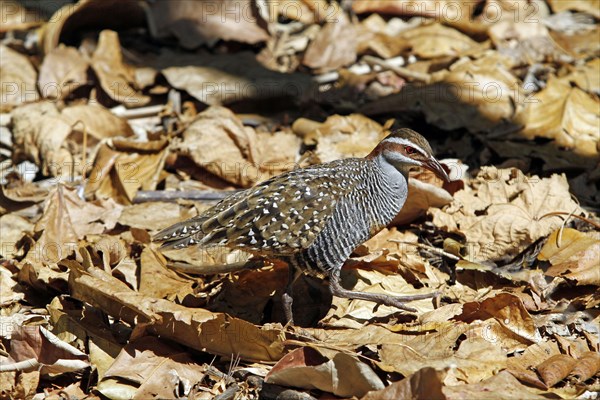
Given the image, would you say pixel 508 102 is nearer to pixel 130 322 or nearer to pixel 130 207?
pixel 130 207

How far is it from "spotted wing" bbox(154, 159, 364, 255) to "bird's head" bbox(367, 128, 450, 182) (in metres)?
0.28

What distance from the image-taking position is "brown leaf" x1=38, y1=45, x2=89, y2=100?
24.9 feet

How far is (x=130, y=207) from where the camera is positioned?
6176 millimetres

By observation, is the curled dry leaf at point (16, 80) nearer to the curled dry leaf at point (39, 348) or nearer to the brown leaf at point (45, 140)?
the brown leaf at point (45, 140)

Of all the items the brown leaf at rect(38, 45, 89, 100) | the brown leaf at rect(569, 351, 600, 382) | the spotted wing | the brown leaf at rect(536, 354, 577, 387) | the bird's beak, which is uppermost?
the bird's beak

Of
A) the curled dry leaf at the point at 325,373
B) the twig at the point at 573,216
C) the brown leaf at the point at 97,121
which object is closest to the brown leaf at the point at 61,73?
the brown leaf at the point at 97,121

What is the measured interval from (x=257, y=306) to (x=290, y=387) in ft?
3.40

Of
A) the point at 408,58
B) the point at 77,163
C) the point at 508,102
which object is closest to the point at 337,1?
the point at 408,58

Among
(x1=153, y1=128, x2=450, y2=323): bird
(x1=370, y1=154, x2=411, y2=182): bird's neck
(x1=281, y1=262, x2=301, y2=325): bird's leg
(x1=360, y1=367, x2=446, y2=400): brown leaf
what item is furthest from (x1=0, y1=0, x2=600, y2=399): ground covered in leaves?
(x1=370, y1=154, x2=411, y2=182): bird's neck

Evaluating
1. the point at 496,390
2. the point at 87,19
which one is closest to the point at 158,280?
the point at 496,390

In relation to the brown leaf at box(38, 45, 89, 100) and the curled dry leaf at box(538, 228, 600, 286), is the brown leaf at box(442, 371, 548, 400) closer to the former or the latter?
the curled dry leaf at box(538, 228, 600, 286)

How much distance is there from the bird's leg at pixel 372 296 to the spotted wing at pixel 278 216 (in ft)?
1.21

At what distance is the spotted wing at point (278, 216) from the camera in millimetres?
4832

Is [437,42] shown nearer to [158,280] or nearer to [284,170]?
[284,170]
